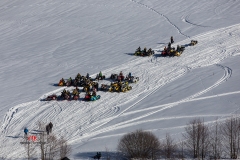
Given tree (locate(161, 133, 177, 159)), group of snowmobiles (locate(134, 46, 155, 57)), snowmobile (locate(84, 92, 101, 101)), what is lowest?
tree (locate(161, 133, 177, 159))

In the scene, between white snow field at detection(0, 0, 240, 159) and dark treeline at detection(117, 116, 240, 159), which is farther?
white snow field at detection(0, 0, 240, 159)

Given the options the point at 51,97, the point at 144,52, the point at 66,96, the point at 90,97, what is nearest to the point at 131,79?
the point at 90,97

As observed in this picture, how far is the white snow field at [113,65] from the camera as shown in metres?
35.1

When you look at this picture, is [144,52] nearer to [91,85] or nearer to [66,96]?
[91,85]

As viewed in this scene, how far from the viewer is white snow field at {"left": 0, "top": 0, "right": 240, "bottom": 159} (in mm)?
35125

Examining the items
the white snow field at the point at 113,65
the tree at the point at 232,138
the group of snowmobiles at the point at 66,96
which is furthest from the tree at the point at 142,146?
the group of snowmobiles at the point at 66,96

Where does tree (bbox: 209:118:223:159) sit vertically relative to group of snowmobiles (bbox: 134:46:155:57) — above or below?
below

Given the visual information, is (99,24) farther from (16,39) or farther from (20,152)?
(20,152)

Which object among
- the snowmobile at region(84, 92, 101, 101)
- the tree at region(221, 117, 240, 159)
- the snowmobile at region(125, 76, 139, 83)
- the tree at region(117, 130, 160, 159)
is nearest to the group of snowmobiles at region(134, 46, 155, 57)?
the snowmobile at region(125, 76, 139, 83)

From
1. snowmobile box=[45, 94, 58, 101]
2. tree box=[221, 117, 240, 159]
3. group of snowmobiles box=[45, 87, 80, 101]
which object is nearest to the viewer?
tree box=[221, 117, 240, 159]

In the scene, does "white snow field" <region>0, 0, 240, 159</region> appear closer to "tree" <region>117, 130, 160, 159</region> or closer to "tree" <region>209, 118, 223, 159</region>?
Result: "tree" <region>209, 118, 223, 159</region>

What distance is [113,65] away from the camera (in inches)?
1868

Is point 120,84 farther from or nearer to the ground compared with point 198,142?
farther from the ground

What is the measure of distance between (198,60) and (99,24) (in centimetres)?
1844
